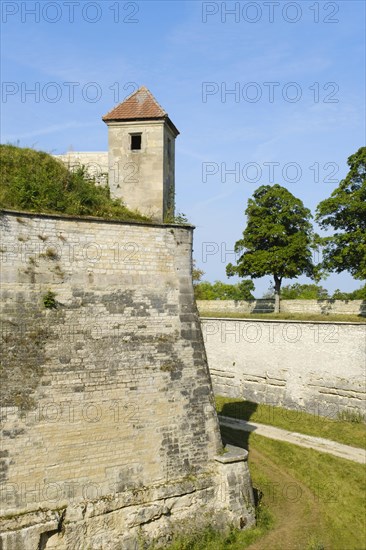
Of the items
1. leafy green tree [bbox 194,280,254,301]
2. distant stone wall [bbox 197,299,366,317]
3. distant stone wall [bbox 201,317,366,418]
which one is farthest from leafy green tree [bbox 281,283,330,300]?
distant stone wall [bbox 201,317,366,418]

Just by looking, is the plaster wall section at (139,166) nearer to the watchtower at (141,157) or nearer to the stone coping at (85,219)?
the watchtower at (141,157)

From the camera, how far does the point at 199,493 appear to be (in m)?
12.8

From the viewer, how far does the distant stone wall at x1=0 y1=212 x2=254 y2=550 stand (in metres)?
11.0

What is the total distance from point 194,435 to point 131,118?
9.60 metres

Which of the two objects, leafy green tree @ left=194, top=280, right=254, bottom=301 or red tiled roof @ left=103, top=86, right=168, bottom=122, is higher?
red tiled roof @ left=103, top=86, right=168, bottom=122

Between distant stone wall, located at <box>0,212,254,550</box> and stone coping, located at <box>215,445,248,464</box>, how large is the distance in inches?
1.4

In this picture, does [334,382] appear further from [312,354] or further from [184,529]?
[184,529]

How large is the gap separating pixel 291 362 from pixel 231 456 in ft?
36.2

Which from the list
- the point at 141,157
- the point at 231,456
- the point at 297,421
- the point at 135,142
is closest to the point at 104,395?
the point at 231,456

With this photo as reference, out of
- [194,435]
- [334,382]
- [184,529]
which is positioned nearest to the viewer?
[184,529]

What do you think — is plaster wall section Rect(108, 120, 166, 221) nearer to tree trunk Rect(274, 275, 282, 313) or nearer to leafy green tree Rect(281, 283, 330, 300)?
tree trunk Rect(274, 275, 282, 313)

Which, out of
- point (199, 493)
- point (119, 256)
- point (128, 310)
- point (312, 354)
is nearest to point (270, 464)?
point (199, 493)

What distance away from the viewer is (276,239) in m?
33.9

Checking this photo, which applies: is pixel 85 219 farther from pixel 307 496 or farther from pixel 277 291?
pixel 277 291
